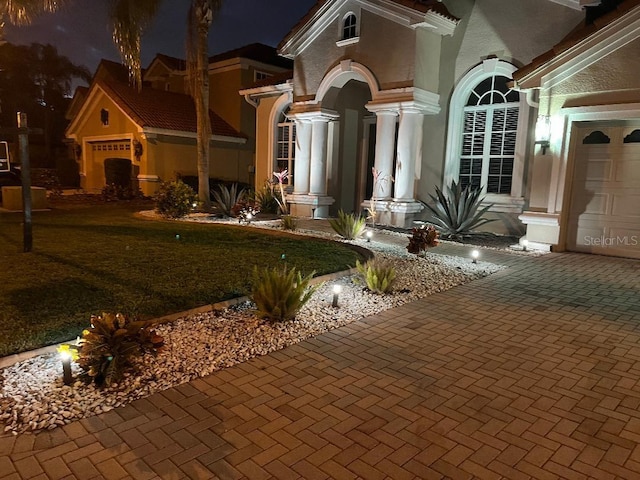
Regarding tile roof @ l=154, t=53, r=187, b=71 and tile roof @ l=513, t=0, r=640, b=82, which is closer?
tile roof @ l=513, t=0, r=640, b=82

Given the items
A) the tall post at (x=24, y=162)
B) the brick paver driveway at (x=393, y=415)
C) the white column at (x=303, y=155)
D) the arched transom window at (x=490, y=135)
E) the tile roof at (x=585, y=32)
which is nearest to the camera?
the brick paver driveway at (x=393, y=415)

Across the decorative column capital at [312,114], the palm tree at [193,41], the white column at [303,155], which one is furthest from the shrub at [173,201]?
the decorative column capital at [312,114]

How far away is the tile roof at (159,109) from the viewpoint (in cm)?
2125

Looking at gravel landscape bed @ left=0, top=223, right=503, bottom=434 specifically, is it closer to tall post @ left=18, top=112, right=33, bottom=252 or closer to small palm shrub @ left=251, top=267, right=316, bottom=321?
small palm shrub @ left=251, top=267, right=316, bottom=321

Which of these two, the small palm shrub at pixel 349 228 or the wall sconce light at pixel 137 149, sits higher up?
the wall sconce light at pixel 137 149

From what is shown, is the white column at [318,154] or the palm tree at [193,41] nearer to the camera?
the palm tree at [193,41]

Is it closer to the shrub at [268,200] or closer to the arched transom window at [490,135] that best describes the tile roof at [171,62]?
the shrub at [268,200]

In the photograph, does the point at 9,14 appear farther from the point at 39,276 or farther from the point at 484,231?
the point at 484,231

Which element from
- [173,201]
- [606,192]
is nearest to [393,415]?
[606,192]

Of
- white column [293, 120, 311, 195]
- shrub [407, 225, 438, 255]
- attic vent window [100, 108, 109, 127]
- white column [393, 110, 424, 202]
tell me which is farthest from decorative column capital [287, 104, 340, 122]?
attic vent window [100, 108, 109, 127]

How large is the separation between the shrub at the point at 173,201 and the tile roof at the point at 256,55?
39.5 ft

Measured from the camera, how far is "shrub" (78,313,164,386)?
387 cm

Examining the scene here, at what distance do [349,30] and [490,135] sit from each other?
16.5 feet

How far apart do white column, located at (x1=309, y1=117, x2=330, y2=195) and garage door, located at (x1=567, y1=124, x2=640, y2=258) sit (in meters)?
7.33
